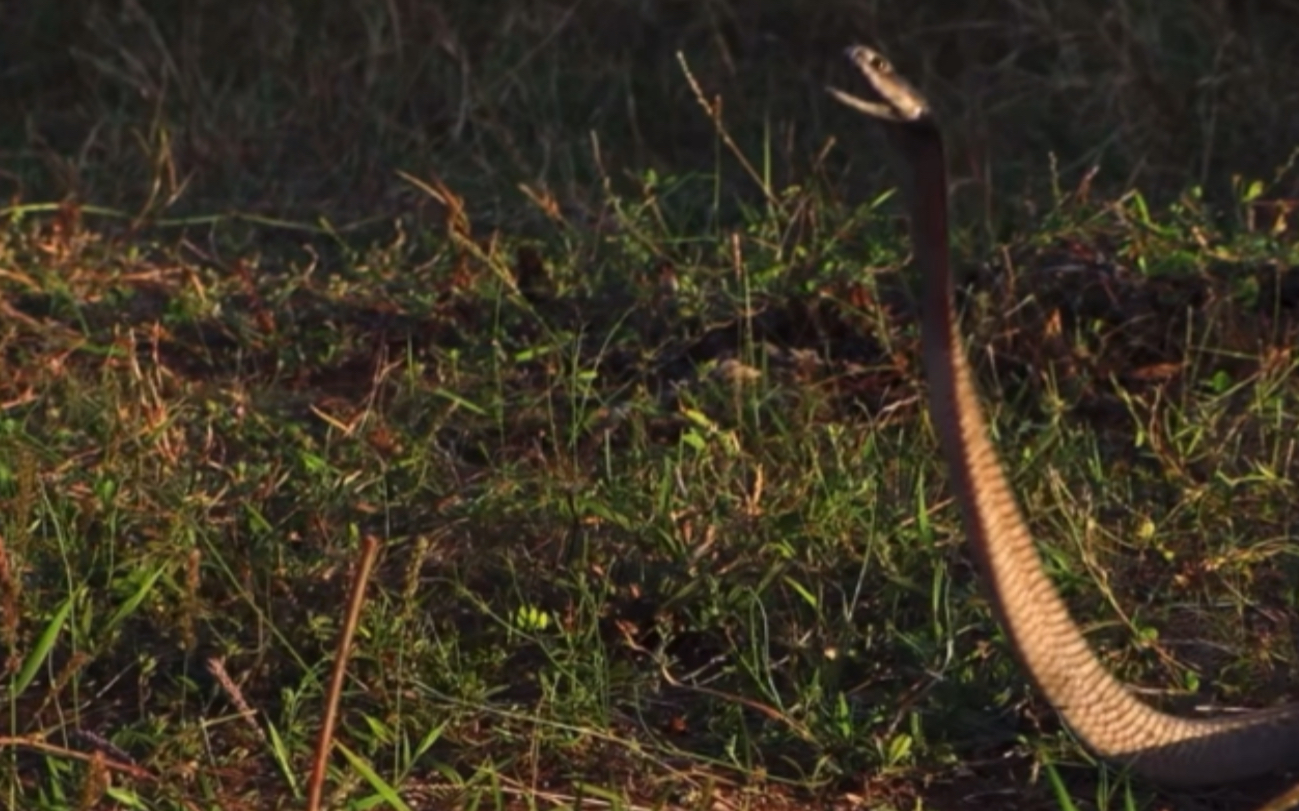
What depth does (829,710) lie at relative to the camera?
3059mm

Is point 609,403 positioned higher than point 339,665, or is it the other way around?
point 339,665

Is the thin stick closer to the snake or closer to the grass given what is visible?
the grass

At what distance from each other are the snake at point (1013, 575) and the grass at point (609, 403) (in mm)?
Answer: 69

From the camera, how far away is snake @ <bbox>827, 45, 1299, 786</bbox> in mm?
2648

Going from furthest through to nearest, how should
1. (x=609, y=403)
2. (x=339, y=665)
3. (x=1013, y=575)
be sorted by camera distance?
(x=609, y=403), (x=1013, y=575), (x=339, y=665)

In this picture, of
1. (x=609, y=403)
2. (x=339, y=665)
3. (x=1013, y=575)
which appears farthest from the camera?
(x=609, y=403)

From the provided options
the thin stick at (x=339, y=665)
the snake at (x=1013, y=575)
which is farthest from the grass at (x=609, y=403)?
the thin stick at (x=339, y=665)

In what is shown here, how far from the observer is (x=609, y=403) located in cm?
396

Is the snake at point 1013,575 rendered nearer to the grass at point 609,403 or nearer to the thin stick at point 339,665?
the grass at point 609,403

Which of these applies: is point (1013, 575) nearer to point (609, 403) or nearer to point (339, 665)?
point (339, 665)

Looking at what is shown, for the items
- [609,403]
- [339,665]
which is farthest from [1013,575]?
[609,403]

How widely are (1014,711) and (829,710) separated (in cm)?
23

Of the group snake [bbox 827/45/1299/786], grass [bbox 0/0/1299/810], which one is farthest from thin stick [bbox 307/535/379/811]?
snake [bbox 827/45/1299/786]

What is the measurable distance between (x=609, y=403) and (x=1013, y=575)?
1300 mm
